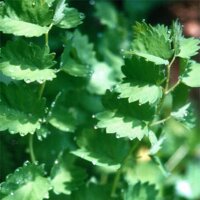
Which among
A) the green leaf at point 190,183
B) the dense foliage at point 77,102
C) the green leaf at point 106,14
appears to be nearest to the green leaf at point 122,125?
the dense foliage at point 77,102

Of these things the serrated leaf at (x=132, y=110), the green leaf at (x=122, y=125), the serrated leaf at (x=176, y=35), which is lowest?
the green leaf at (x=122, y=125)

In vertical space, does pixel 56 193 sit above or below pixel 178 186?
above

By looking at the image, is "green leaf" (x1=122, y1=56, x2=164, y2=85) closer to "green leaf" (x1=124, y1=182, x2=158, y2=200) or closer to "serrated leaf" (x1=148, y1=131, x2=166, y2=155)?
"serrated leaf" (x1=148, y1=131, x2=166, y2=155)

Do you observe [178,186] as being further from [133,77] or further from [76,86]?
[133,77]

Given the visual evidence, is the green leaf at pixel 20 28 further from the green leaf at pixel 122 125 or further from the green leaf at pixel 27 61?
the green leaf at pixel 122 125

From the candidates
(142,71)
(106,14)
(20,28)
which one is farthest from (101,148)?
(106,14)

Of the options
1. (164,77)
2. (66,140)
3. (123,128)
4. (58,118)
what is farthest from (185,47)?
(66,140)

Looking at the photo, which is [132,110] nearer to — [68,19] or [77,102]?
[68,19]
